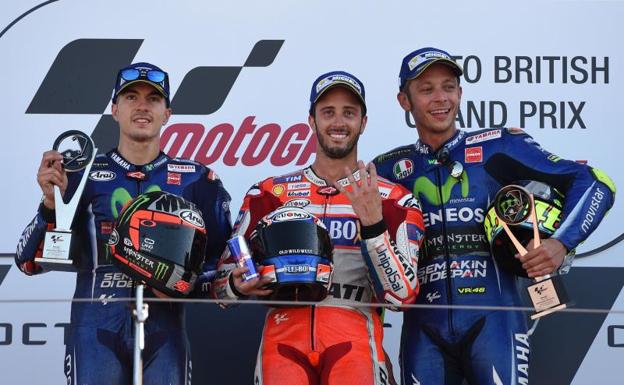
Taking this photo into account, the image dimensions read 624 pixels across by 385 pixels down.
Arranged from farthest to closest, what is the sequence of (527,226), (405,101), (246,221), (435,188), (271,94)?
(271,94) < (405,101) < (435,188) < (246,221) < (527,226)

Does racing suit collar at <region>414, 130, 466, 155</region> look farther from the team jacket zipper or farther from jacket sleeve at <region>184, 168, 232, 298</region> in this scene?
jacket sleeve at <region>184, 168, 232, 298</region>

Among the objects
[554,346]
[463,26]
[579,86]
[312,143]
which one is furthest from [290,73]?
[554,346]

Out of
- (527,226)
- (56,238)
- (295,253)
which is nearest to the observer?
(295,253)

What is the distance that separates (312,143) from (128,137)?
80cm

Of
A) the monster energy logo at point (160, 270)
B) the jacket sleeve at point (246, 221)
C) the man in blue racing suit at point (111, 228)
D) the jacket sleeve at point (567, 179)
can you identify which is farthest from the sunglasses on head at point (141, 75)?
the jacket sleeve at point (567, 179)

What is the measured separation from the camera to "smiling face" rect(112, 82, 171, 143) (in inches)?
160

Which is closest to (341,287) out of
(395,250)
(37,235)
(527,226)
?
(395,250)

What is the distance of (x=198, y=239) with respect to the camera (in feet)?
12.2

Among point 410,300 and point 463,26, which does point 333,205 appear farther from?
point 463,26

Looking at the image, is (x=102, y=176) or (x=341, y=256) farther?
(x=102, y=176)

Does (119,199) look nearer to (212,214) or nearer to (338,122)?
(212,214)

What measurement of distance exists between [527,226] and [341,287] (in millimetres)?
579

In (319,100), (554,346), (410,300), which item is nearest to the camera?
(410,300)

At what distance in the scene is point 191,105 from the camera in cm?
464
